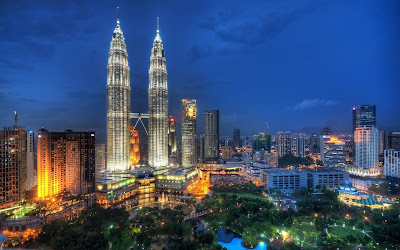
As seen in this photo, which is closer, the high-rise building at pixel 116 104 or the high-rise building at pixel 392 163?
the high-rise building at pixel 392 163

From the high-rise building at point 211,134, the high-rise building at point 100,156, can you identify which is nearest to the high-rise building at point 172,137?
the high-rise building at point 211,134

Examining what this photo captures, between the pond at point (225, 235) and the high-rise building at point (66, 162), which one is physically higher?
the high-rise building at point (66, 162)

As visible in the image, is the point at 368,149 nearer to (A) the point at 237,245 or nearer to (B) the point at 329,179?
(B) the point at 329,179

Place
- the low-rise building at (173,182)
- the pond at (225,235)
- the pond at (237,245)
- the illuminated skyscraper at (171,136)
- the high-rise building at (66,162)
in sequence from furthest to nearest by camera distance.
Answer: the illuminated skyscraper at (171,136) < the low-rise building at (173,182) < the high-rise building at (66,162) < the pond at (225,235) < the pond at (237,245)

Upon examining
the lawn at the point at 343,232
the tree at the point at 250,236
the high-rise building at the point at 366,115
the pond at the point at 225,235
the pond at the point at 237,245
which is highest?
the high-rise building at the point at 366,115

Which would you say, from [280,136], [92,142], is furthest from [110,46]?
[280,136]

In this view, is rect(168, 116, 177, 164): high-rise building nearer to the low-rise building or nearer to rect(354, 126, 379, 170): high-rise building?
the low-rise building

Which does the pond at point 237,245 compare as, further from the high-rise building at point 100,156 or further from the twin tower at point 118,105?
the high-rise building at point 100,156
